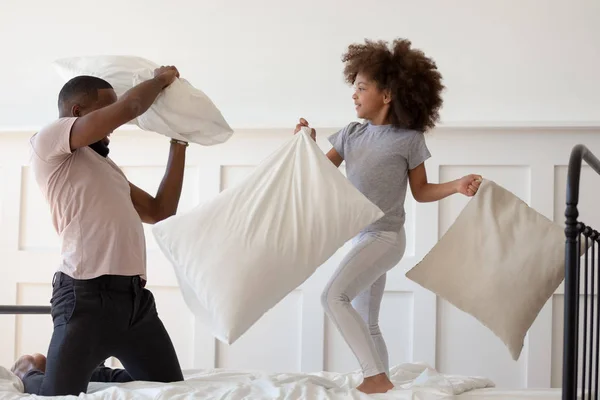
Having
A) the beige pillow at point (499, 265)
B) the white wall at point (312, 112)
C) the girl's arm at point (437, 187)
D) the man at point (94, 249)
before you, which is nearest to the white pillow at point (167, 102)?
the man at point (94, 249)

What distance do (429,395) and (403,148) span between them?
27.7 inches

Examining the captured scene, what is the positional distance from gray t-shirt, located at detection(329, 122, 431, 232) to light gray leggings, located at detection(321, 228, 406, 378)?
5cm

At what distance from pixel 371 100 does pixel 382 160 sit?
188mm

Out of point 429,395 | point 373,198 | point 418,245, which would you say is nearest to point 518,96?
point 418,245

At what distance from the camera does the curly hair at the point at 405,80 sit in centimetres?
219

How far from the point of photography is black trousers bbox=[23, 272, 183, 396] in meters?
1.79

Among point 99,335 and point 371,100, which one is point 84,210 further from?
point 371,100

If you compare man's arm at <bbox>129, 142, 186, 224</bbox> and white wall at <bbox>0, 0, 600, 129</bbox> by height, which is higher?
white wall at <bbox>0, 0, 600, 129</bbox>

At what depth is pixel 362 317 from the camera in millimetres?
2262

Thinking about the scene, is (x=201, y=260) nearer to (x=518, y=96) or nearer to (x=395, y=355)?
(x=395, y=355)

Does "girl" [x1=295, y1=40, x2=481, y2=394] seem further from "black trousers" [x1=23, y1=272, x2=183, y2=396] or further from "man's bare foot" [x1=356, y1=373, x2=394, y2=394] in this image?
"black trousers" [x1=23, y1=272, x2=183, y2=396]

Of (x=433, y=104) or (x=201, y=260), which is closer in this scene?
(x=201, y=260)

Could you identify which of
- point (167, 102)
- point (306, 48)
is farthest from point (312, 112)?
point (167, 102)

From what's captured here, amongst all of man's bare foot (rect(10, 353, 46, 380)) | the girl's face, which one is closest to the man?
man's bare foot (rect(10, 353, 46, 380))
